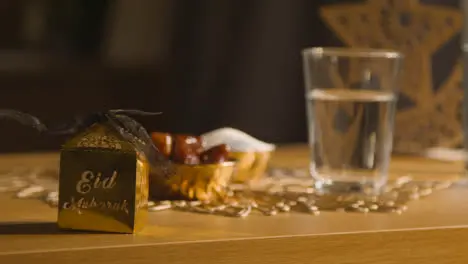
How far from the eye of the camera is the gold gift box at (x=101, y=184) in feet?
2.20

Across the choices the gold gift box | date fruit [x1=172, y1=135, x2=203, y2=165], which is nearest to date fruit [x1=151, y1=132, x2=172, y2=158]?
date fruit [x1=172, y1=135, x2=203, y2=165]

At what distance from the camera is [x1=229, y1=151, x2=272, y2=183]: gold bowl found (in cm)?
92

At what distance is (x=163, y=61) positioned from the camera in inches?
57.5

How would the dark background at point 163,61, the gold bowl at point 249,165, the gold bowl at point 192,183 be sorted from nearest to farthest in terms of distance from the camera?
the gold bowl at point 192,183, the gold bowl at point 249,165, the dark background at point 163,61

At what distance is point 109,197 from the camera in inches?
26.5

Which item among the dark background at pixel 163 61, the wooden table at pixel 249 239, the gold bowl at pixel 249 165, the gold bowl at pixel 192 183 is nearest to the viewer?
the wooden table at pixel 249 239

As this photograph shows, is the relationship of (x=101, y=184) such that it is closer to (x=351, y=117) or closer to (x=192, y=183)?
(x=192, y=183)

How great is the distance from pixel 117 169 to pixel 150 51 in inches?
31.0

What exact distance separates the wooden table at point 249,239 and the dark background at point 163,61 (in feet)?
1.93

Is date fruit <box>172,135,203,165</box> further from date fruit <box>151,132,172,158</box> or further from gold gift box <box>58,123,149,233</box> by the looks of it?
gold gift box <box>58,123,149,233</box>

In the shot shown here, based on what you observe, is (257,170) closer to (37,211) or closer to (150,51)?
(37,211)

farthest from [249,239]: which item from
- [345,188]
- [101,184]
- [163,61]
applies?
[163,61]

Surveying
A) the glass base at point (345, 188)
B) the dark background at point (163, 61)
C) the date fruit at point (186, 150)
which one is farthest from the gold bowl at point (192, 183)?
the dark background at point (163, 61)

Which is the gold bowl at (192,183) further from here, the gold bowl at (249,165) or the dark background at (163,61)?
the dark background at (163,61)
